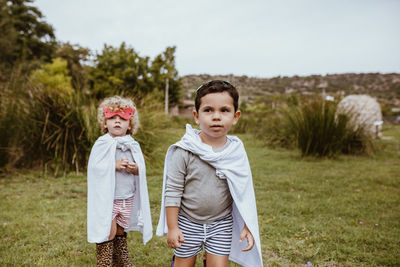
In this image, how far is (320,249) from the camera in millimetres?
3342

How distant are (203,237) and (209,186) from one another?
339 mm

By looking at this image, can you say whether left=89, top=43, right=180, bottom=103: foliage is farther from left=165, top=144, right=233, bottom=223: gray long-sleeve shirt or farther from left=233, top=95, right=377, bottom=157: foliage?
left=165, top=144, right=233, bottom=223: gray long-sleeve shirt

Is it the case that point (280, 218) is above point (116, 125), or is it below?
below

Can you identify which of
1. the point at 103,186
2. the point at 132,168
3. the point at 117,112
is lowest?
the point at 103,186

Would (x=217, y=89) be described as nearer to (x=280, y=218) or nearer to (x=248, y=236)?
(x=248, y=236)

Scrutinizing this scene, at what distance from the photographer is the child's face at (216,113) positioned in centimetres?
184

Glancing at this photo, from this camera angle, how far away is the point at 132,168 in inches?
103

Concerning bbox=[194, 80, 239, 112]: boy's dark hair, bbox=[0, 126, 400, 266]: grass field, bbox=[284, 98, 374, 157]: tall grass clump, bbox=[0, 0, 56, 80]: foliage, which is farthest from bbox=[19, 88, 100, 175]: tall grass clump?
bbox=[0, 0, 56, 80]: foliage

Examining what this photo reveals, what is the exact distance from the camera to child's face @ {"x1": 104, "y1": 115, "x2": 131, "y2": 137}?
2.71 metres

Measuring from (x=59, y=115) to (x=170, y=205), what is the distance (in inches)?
241

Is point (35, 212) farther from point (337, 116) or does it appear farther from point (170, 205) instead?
point (337, 116)

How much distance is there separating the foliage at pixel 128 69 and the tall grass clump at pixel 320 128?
18751 mm

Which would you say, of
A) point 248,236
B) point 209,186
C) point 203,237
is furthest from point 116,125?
point 248,236

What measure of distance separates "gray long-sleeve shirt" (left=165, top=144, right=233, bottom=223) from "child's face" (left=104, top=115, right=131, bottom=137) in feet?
3.32
